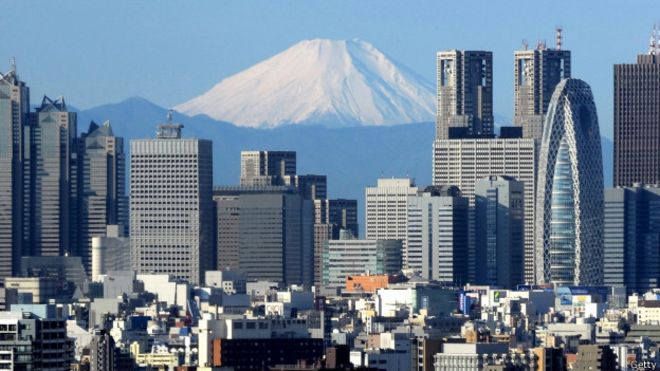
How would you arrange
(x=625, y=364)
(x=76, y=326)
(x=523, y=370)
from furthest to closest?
(x=76, y=326), (x=625, y=364), (x=523, y=370)

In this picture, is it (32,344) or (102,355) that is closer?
(32,344)

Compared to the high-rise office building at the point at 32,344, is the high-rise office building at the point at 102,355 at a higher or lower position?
lower

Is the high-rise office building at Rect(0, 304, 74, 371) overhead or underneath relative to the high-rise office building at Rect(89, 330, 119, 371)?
overhead

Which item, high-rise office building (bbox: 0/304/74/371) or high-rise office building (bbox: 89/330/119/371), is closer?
high-rise office building (bbox: 0/304/74/371)

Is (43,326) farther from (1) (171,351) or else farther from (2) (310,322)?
(2) (310,322)

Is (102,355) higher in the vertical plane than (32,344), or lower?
lower

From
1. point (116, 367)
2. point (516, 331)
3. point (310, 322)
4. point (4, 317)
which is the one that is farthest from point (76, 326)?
point (4, 317)

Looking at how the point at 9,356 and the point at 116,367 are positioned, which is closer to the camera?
the point at 9,356

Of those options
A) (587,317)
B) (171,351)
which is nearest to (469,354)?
(171,351)

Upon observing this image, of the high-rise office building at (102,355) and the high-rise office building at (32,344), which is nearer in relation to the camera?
the high-rise office building at (32,344)

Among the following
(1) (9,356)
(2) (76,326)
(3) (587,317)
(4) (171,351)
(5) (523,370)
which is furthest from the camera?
(3) (587,317)
